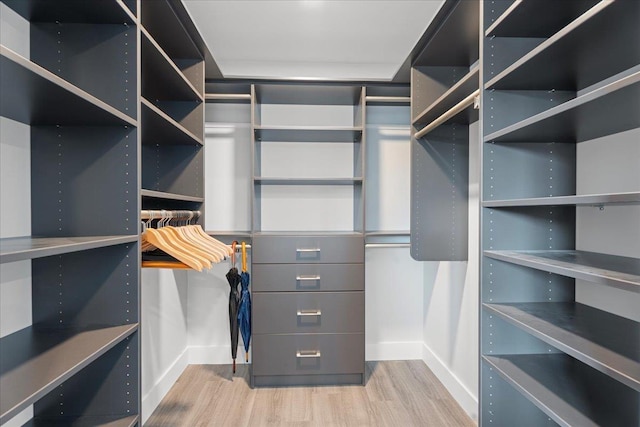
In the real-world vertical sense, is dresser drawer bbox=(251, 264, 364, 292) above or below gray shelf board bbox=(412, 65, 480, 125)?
below

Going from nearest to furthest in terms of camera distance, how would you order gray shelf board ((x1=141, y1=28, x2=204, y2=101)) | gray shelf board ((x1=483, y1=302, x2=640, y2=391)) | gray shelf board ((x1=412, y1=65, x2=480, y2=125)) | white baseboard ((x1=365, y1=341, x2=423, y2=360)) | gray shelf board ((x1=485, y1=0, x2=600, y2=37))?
gray shelf board ((x1=483, y1=302, x2=640, y2=391))
gray shelf board ((x1=485, y1=0, x2=600, y2=37))
gray shelf board ((x1=141, y1=28, x2=204, y2=101))
gray shelf board ((x1=412, y1=65, x2=480, y2=125))
white baseboard ((x1=365, y1=341, x2=423, y2=360))

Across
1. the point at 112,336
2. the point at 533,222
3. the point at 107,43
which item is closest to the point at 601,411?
the point at 533,222

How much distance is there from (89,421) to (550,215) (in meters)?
1.76

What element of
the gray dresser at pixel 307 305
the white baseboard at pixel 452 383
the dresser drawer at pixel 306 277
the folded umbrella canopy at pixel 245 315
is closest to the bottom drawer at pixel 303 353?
the gray dresser at pixel 307 305

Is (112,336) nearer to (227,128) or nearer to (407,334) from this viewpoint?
(227,128)

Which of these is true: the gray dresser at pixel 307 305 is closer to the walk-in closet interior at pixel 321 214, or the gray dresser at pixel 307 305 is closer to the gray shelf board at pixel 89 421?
the walk-in closet interior at pixel 321 214

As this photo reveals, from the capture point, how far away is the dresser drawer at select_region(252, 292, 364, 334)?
221cm

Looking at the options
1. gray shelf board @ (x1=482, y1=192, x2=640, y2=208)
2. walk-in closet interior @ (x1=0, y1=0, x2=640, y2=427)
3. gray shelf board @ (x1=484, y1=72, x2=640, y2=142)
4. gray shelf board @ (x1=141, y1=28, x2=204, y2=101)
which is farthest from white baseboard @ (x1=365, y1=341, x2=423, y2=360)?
gray shelf board @ (x1=141, y1=28, x2=204, y2=101)

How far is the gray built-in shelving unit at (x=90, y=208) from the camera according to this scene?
1.13 meters

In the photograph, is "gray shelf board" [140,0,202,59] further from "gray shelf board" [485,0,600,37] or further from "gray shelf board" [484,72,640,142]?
"gray shelf board" [484,72,640,142]

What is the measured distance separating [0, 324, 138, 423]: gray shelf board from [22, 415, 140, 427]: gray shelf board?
11.4 inches

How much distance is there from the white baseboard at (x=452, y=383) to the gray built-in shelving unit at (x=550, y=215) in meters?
0.73

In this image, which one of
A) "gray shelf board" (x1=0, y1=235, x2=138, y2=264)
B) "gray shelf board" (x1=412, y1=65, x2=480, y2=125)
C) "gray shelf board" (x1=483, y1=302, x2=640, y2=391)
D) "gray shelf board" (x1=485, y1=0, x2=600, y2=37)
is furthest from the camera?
"gray shelf board" (x1=412, y1=65, x2=480, y2=125)

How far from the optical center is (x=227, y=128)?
260cm
